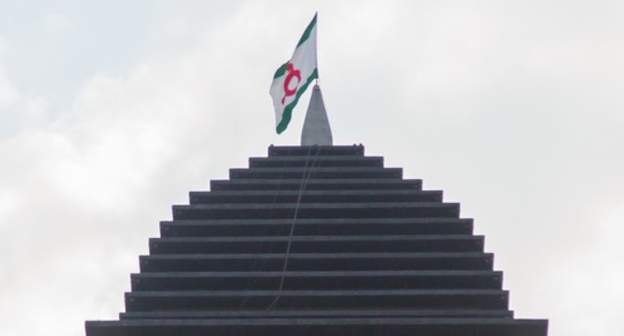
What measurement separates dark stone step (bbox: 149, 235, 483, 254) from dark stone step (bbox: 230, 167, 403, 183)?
7773mm

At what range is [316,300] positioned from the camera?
114 metres

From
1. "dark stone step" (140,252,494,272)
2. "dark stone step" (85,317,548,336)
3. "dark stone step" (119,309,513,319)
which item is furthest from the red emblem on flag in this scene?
"dark stone step" (85,317,548,336)

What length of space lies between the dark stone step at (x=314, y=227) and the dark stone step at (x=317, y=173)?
5898 mm

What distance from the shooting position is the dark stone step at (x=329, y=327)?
11131cm

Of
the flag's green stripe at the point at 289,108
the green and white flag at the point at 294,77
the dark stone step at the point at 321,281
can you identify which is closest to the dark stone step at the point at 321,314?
the dark stone step at the point at 321,281

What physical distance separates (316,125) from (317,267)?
20220 mm

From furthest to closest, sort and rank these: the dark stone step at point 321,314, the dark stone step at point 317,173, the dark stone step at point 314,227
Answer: the dark stone step at point 317,173
the dark stone step at point 314,227
the dark stone step at point 321,314

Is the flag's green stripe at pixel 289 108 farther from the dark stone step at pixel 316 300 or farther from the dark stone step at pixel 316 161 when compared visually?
the dark stone step at pixel 316 300

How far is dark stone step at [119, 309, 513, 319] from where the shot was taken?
371 ft

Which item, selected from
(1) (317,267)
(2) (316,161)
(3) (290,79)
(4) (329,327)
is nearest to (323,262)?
(1) (317,267)

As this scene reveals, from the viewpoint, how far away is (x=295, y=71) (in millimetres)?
123938

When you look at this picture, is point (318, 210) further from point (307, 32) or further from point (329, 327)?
point (329, 327)

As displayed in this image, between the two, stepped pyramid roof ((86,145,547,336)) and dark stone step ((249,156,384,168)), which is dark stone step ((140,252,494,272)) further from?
dark stone step ((249,156,384,168))

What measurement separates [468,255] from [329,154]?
1577 cm
